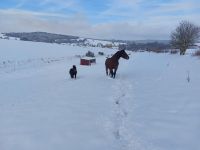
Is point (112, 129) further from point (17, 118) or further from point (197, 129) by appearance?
point (17, 118)

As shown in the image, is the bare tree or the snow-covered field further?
the bare tree

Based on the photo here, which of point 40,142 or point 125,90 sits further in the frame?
point 125,90

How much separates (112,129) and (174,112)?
2.50 metres

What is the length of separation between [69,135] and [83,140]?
462 millimetres

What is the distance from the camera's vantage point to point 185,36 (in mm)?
71625

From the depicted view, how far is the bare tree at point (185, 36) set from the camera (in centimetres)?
7099

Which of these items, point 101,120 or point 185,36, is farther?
point 185,36

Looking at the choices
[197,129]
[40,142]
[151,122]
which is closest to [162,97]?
[151,122]

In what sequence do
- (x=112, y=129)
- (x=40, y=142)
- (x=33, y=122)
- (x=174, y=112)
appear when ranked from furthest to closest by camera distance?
(x=174, y=112)
(x=33, y=122)
(x=112, y=129)
(x=40, y=142)

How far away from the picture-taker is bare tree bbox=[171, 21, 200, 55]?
71.0 m

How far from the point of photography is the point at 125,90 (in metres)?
15.2

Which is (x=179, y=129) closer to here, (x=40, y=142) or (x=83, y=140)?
(x=83, y=140)

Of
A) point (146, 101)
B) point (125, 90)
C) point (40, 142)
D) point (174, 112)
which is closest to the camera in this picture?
point (40, 142)

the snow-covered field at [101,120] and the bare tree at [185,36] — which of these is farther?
the bare tree at [185,36]
